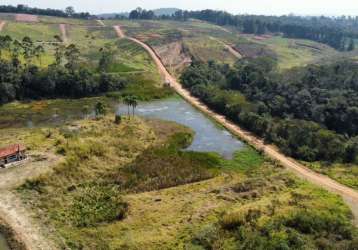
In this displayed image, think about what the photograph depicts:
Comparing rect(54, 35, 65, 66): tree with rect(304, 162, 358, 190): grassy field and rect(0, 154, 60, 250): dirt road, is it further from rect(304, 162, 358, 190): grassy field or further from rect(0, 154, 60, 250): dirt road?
rect(304, 162, 358, 190): grassy field

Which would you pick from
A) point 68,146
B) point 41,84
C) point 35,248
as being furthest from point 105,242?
point 41,84

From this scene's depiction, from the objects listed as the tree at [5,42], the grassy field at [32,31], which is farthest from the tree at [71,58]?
the grassy field at [32,31]

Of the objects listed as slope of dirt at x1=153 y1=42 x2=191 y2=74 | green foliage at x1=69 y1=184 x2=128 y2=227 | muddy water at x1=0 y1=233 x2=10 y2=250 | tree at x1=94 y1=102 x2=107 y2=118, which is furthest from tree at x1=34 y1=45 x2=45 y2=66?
muddy water at x1=0 y1=233 x2=10 y2=250

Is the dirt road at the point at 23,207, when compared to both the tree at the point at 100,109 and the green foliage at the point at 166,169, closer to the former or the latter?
the green foliage at the point at 166,169

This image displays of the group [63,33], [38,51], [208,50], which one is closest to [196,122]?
[38,51]

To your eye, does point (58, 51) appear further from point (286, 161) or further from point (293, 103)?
point (286, 161)

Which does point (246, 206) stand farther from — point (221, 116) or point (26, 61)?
point (26, 61)
